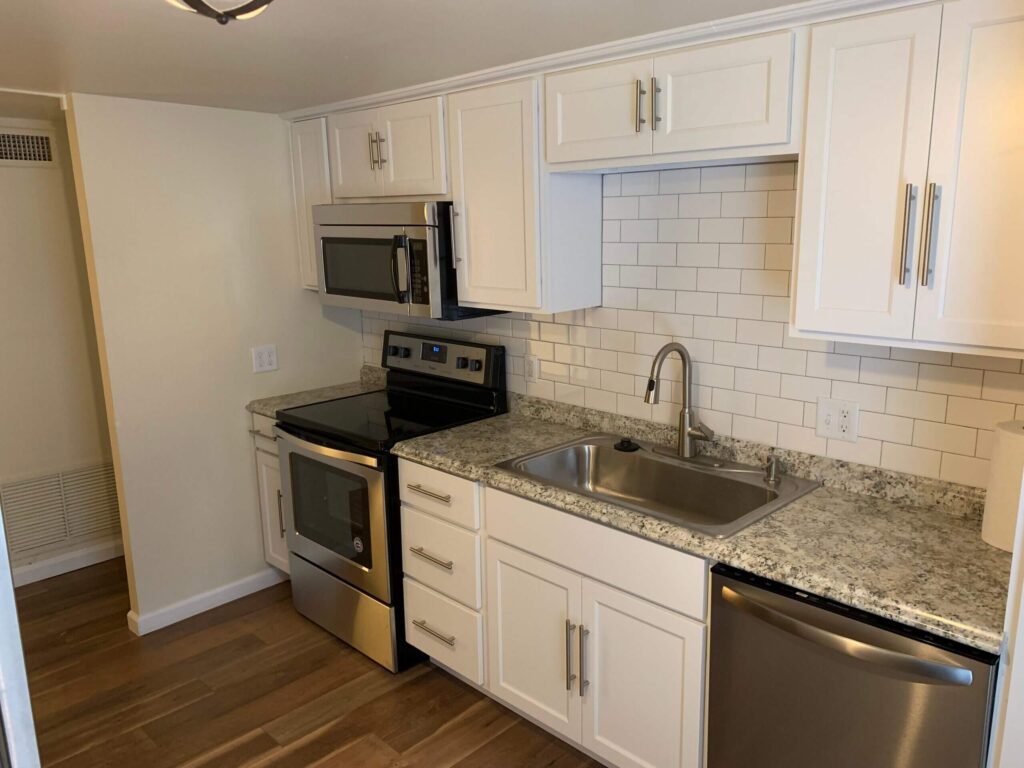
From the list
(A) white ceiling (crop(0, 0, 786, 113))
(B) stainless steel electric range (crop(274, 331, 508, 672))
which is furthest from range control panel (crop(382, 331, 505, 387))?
(A) white ceiling (crop(0, 0, 786, 113))

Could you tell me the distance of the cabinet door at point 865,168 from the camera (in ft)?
5.44

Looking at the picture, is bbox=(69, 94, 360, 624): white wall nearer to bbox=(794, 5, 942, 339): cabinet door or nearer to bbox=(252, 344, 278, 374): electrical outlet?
bbox=(252, 344, 278, 374): electrical outlet

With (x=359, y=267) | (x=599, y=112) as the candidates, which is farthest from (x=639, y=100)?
(x=359, y=267)

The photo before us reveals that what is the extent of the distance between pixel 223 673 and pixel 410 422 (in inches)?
46.4

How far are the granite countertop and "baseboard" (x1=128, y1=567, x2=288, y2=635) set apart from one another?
5.51 feet

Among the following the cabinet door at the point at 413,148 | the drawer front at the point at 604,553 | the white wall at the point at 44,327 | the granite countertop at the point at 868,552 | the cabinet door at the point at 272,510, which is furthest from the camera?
the white wall at the point at 44,327

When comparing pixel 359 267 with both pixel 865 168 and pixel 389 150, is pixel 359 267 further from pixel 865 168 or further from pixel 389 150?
pixel 865 168

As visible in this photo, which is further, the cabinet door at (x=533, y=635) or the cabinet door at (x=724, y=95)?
the cabinet door at (x=533, y=635)

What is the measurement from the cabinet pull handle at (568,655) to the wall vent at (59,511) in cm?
277

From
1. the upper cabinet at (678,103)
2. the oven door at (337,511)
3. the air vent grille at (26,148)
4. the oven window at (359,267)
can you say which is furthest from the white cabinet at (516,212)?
the air vent grille at (26,148)

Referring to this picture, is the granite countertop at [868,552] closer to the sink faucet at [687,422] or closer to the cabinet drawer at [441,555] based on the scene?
the cabinet drawer at [441,555]

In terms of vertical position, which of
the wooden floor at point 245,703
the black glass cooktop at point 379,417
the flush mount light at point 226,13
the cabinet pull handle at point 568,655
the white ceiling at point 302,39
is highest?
the white ceiling at point 302,39

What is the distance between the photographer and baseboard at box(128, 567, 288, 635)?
321 centimetres

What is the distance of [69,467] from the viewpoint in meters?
3.81
